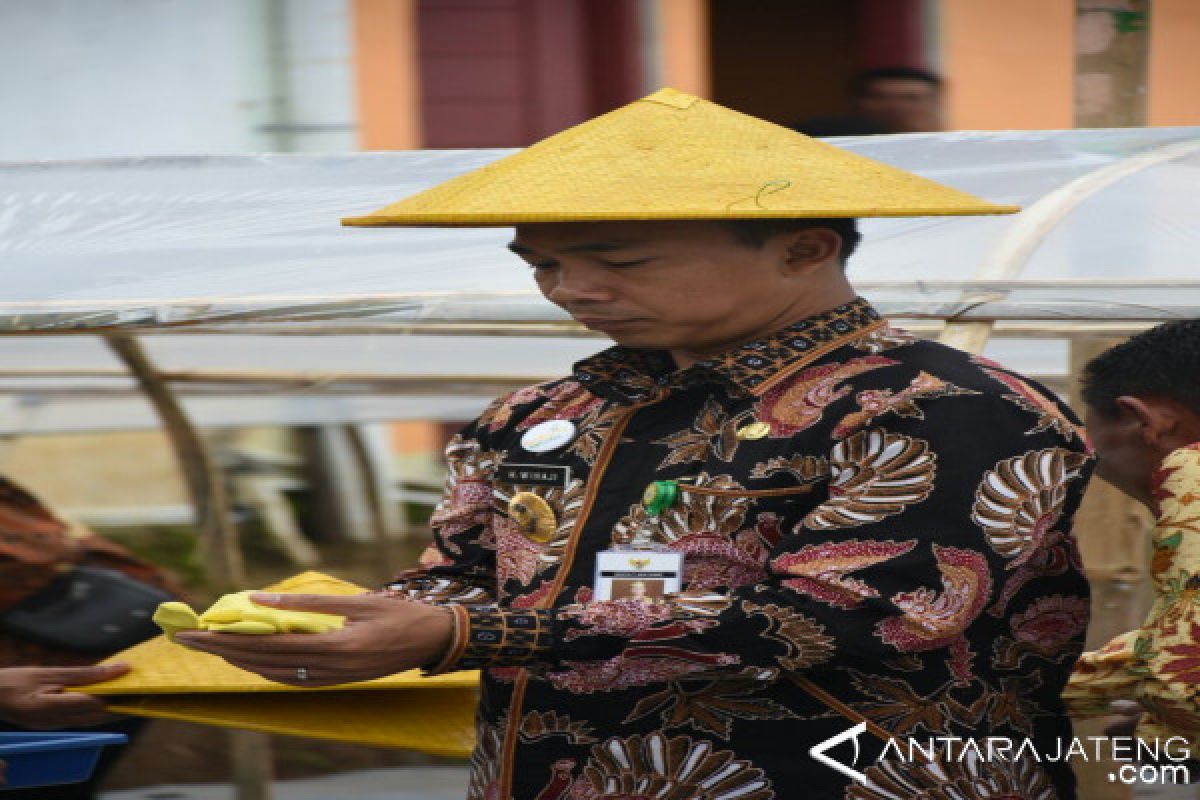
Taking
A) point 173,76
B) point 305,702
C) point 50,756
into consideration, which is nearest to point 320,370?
point 50,756

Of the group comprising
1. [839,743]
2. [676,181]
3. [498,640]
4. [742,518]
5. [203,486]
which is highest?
[676,181]

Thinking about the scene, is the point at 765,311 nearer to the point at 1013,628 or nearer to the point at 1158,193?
the point at 1013,628

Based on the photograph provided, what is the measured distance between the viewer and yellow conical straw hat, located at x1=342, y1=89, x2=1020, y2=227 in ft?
7.13

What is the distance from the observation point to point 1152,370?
261cm

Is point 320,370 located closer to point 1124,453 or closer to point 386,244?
point 386,244

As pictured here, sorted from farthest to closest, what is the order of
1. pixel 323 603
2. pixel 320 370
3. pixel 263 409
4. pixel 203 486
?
pixel 263 409
pixel 203 486
pixel 320 370
pixel 323 603

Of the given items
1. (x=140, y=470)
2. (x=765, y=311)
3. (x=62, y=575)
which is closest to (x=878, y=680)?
(x=765, y=311)

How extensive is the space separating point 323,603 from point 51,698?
1.04 meters

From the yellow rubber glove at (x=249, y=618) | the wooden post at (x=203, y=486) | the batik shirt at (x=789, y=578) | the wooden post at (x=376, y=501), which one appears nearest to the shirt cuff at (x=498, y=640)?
the batik shirt at (x=789, y=578)

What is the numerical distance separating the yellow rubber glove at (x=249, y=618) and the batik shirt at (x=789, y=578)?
142 mm

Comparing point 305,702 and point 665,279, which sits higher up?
point 665,279

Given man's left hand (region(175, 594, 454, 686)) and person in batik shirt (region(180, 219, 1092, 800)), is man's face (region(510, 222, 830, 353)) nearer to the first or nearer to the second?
person in batik shirt (region(180, 219, 1092, 800))

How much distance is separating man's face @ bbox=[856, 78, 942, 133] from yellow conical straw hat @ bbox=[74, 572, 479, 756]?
2565 millimetres

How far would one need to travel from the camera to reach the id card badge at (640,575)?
7.14 ft
